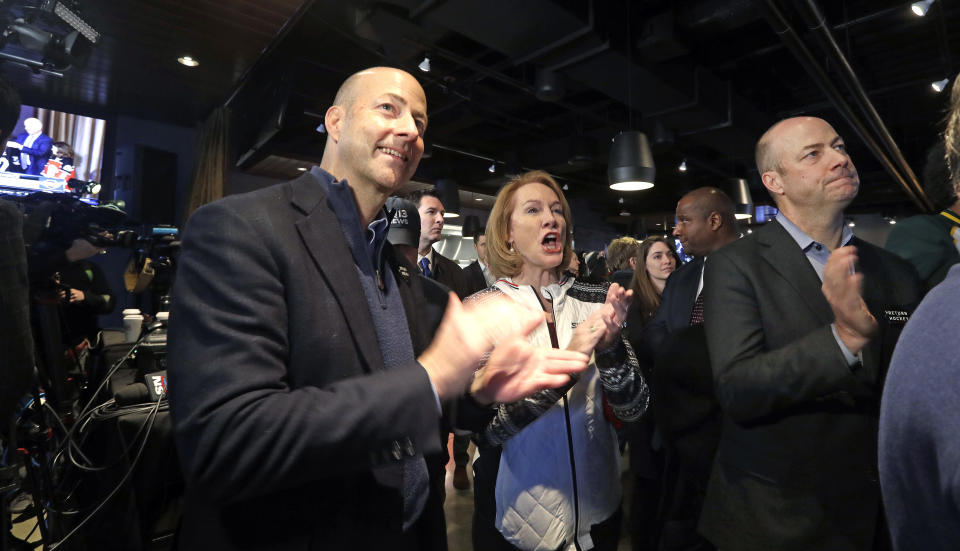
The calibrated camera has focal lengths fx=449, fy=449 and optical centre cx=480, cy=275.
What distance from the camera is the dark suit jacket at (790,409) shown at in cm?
117

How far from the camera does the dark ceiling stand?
12.8ft

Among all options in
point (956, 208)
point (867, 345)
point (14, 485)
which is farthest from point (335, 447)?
point (956, 208)

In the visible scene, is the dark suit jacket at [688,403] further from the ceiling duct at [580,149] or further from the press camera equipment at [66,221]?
the ceiling duct at [580,149]

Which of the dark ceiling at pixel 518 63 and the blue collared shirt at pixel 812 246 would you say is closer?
the blue collared shirt at pixel 812 246

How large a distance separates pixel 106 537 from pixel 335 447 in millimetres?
2054

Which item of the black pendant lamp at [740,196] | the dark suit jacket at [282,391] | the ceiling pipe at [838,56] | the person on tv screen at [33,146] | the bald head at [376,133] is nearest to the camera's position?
the dark suit jacket at [282,391]

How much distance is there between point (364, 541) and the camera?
854 mm

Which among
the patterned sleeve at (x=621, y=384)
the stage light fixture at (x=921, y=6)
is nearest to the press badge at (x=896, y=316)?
the patterned sleeve at (x=621, y=384)

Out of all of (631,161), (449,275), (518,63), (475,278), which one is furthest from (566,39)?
(449,275)

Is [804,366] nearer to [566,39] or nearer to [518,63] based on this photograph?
[566,39]

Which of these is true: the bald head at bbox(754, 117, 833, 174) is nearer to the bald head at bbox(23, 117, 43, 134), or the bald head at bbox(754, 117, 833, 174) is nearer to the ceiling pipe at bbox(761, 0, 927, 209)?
the ceiling pipe at bbox(761, 0, 927, 209)

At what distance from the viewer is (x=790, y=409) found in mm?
1271

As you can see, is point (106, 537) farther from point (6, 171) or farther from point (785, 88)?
point (785, 88)

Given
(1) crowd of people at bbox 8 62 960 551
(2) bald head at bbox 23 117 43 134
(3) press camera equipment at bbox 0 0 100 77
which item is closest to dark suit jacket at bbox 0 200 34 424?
(1) crowd of people at bbox 8 62 960 551
